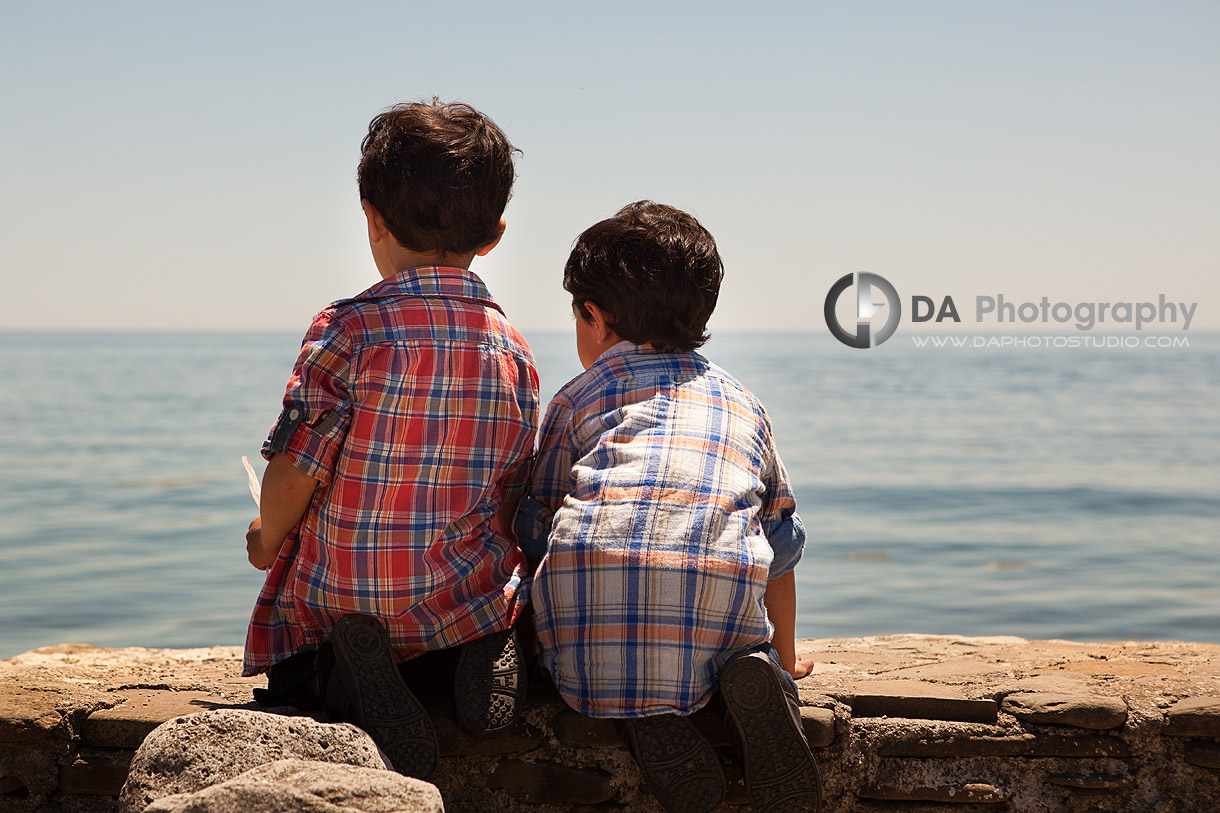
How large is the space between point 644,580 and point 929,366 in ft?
112

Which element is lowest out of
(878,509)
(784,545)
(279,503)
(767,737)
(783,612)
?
(878,509)

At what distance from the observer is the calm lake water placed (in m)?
7.14

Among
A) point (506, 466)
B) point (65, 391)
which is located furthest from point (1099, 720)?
point (65, 391)

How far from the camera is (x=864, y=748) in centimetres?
234

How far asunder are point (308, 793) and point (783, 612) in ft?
3.75

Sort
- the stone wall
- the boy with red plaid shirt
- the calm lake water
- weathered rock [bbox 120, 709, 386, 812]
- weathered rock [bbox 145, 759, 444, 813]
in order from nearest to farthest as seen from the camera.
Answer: weathered rock [bbox 145, 759, 444, 813] < weathered rock [bbox 120, 709, 386, 812] < the boy with red plaid shirt < the stone wall < the calm lake water

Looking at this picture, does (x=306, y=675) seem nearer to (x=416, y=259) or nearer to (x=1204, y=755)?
(x=416, y=259)

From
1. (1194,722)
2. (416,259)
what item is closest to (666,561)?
(416,259)

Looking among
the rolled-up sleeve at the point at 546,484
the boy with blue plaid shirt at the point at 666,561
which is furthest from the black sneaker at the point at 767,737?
the rolled-up sleeve at the point at 546,484

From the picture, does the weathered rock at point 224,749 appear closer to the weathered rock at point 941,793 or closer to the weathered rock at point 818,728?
the weathered rock at point 818,728

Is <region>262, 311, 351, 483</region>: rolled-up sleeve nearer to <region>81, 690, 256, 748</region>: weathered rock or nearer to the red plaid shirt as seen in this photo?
the red plaid shirt

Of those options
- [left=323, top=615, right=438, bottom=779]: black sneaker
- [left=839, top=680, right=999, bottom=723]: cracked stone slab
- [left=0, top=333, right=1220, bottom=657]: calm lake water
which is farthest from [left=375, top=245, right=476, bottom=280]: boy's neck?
[left=0, top=333, right=1220, bottom=657]: calm lake water

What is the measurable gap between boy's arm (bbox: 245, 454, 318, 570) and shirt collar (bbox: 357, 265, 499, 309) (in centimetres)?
39

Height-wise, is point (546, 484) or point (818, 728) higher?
point (546, 484)
